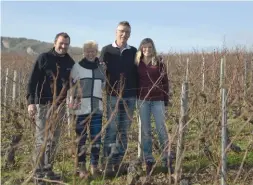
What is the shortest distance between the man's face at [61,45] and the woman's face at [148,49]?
887 mm

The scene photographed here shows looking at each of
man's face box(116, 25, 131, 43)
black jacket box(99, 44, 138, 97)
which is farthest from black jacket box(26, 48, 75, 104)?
man's face box(116, 25, 131, 43)

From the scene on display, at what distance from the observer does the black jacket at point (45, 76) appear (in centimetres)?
407

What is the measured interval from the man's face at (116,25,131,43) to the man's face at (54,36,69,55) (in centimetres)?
65

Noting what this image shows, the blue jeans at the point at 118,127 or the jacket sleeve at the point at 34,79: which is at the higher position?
the jacket sleeve at the point at 34,79

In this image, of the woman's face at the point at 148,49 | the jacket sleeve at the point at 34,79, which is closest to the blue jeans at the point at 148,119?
the woman's face at the point at 148,49

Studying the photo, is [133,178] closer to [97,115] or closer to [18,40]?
[97,115]

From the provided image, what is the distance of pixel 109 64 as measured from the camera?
4.52 metres

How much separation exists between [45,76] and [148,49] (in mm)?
1202

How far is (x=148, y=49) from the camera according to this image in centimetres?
441

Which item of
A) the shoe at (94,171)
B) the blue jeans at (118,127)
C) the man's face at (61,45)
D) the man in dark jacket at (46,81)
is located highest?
the man's face at (61,45)

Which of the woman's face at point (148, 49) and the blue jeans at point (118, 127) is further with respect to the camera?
the blue jeans at point (118, 127)

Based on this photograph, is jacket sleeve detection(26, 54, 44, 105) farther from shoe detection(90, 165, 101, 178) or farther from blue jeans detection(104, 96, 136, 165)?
shoe detection(90, 165, 101, 178)

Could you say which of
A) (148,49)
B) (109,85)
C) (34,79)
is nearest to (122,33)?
(148,49)

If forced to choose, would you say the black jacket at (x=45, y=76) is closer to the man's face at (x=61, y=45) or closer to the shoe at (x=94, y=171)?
the man's face at (x=61, y=45)
